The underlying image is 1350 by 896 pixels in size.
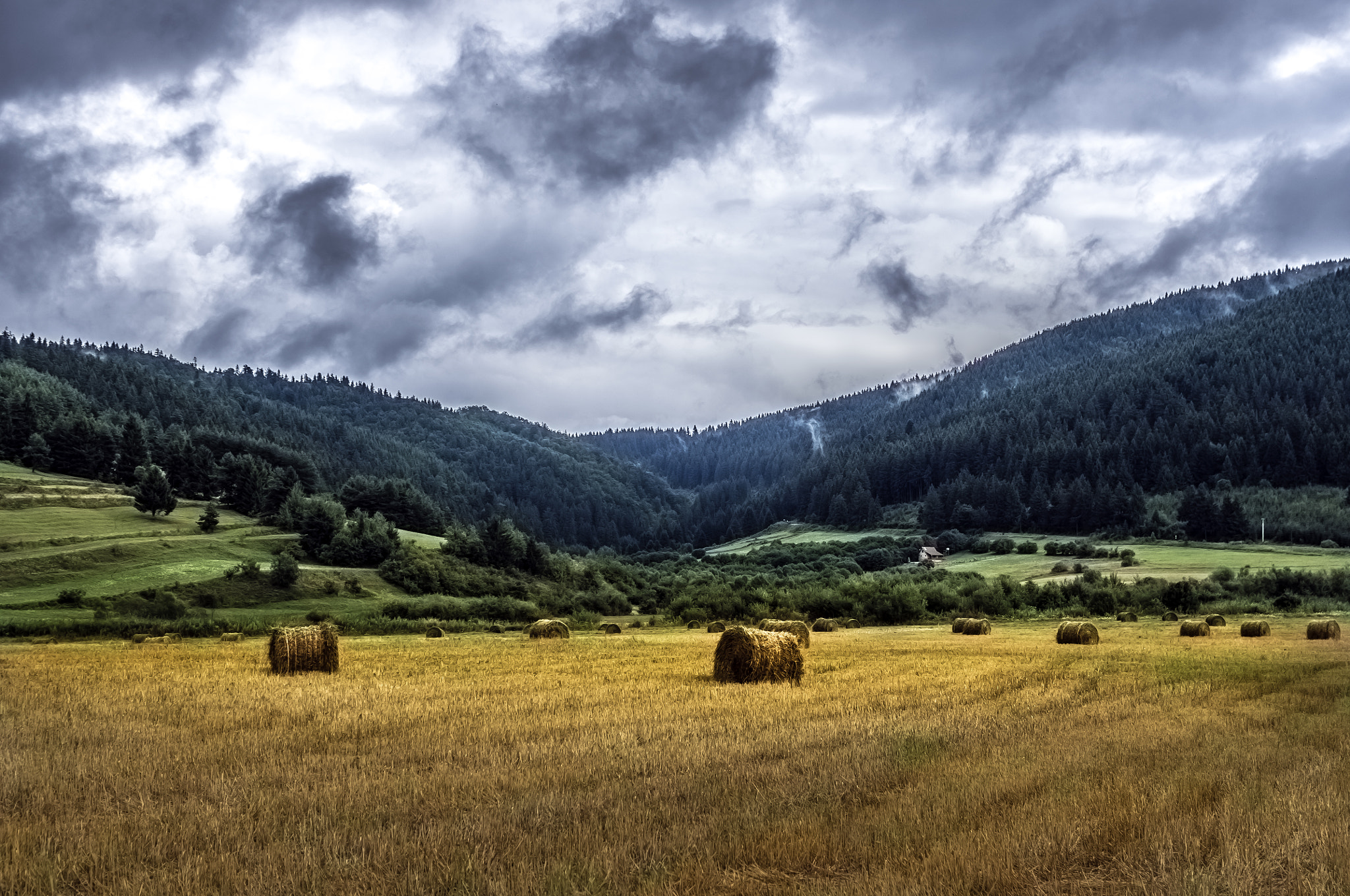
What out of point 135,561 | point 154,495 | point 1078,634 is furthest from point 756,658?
point 154,495

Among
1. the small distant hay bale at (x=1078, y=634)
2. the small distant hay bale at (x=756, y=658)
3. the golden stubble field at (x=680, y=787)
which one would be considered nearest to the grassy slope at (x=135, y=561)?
the small distant hay bale at (x=756, y=658)

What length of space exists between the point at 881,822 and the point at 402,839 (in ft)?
13.1

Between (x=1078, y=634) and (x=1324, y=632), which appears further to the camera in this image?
(x=1324, y=632)

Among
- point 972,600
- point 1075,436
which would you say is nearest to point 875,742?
point 972,600

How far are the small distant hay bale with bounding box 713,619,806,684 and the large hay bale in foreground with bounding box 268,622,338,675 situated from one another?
9.91m

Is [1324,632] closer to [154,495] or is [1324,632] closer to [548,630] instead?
[548,630]

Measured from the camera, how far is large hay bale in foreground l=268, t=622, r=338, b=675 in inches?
930

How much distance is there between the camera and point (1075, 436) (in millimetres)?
183250

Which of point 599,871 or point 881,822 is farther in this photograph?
point 881,822

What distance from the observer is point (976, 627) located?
144 ft

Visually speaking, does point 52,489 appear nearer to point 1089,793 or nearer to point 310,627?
point 310,627

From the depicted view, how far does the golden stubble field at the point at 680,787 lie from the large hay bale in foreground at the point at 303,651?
13.1ft

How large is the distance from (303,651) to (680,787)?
17.2 metres

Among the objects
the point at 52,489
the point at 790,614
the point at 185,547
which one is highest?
the point at 52,489
